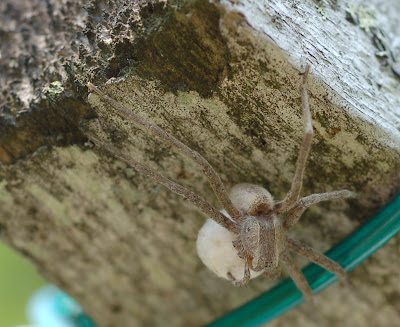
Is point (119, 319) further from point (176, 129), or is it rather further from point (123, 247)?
point (176, 129)

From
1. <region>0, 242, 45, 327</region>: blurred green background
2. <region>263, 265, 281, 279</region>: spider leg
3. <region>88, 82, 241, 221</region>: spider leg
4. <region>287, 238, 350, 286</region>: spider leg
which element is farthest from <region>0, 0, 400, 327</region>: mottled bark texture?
<region>0, 242, 45, 327</region>: blurred green background

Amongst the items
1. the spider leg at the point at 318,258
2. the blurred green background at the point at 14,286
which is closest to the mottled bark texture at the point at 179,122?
the spider leg at the point at 318,258

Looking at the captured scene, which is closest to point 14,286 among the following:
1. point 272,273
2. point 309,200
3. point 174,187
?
point 174,187

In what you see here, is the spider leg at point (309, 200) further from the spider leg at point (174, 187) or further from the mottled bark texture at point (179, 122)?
the spider leg at point (174, 187)

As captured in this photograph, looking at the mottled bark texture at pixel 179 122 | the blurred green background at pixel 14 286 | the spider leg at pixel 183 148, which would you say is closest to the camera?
the mottled bark texture at pixel 179 122

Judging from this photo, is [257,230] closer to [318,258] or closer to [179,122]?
[318,258]

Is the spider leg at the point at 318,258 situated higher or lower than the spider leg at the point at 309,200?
lower
